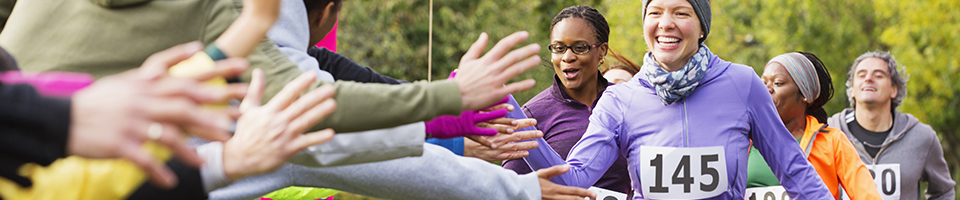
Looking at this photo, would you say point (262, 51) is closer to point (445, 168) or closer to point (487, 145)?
point (445, 168)

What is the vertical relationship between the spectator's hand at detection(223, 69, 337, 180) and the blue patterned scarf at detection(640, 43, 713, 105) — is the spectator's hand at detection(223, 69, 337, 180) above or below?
above

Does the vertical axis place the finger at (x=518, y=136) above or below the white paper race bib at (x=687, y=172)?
above

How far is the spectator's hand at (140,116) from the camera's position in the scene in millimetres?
1113

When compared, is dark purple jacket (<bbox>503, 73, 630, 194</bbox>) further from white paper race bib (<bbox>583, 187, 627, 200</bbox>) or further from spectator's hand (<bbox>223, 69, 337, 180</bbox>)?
spectator's hand (<bbox>223, 69, 337, 180</bbox>)

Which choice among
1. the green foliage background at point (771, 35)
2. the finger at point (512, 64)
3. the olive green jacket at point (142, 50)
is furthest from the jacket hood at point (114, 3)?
the green foliage background at point (771, 35)

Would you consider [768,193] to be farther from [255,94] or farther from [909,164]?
[255,94]

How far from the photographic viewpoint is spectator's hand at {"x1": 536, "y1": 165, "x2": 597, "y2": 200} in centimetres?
246

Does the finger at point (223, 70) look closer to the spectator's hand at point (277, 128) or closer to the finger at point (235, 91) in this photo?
the finger at point (235, 91)

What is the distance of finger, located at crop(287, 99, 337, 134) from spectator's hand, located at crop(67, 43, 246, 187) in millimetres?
261

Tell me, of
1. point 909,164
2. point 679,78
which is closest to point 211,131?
point 679,78

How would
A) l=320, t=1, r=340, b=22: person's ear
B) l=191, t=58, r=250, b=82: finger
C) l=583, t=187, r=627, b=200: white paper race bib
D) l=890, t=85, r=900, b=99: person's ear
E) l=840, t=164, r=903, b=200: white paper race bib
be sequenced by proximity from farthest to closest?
l=890, t=85, r=900, b=99: person's ear, l=840, t=164, r=903, b=200: white paper race bib, l=583, t=187, r=627, b=200: white paper race bib, l=320, t=1, r=340, b=22: person's ear, l=191, t=58, r=250, b=82: finger

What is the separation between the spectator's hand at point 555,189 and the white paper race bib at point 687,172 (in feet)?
1.54

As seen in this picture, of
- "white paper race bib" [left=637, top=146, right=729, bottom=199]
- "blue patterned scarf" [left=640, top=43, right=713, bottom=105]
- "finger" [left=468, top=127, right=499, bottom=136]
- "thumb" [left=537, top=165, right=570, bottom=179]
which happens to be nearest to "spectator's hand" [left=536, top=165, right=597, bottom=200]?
"thumb" [left=537, top=165, right=570, bottom=179]

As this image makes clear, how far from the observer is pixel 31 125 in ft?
3.85
